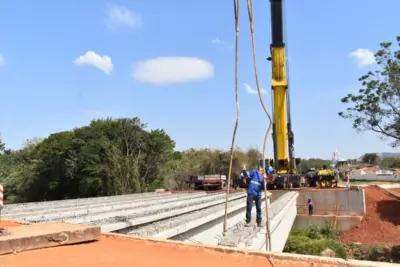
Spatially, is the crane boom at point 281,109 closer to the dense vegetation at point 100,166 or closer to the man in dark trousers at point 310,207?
the man in dark trousers at point 310,207

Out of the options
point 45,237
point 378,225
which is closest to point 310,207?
point 378,225

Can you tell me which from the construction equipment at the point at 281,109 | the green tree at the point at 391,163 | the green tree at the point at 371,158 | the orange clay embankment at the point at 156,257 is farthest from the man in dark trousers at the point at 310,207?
the green tree at the point at 371,158

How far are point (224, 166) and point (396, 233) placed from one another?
24622 millimetres

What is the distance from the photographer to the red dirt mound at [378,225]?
19172 millimetres

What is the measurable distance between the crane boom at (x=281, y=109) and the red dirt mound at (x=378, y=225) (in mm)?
5205

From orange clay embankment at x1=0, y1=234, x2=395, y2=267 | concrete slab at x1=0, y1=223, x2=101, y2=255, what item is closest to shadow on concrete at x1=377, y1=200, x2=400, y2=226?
orange clay embankment at x1=0, y1=234, x2=395, y2=267

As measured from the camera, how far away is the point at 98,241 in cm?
519

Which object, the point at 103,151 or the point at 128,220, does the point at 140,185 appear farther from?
the point at 128,220

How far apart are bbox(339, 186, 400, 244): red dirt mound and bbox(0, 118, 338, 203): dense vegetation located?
15.0 m

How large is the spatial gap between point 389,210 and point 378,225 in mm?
2475

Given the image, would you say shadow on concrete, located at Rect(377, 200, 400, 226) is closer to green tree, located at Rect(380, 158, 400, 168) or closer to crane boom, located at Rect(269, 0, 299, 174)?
crane boom, located at Rect(269, 0, 299, 174)

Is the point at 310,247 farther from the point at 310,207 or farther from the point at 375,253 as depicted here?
the point at 310,207

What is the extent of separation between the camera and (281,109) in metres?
19.2

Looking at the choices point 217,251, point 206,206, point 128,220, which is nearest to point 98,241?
point 217,251
